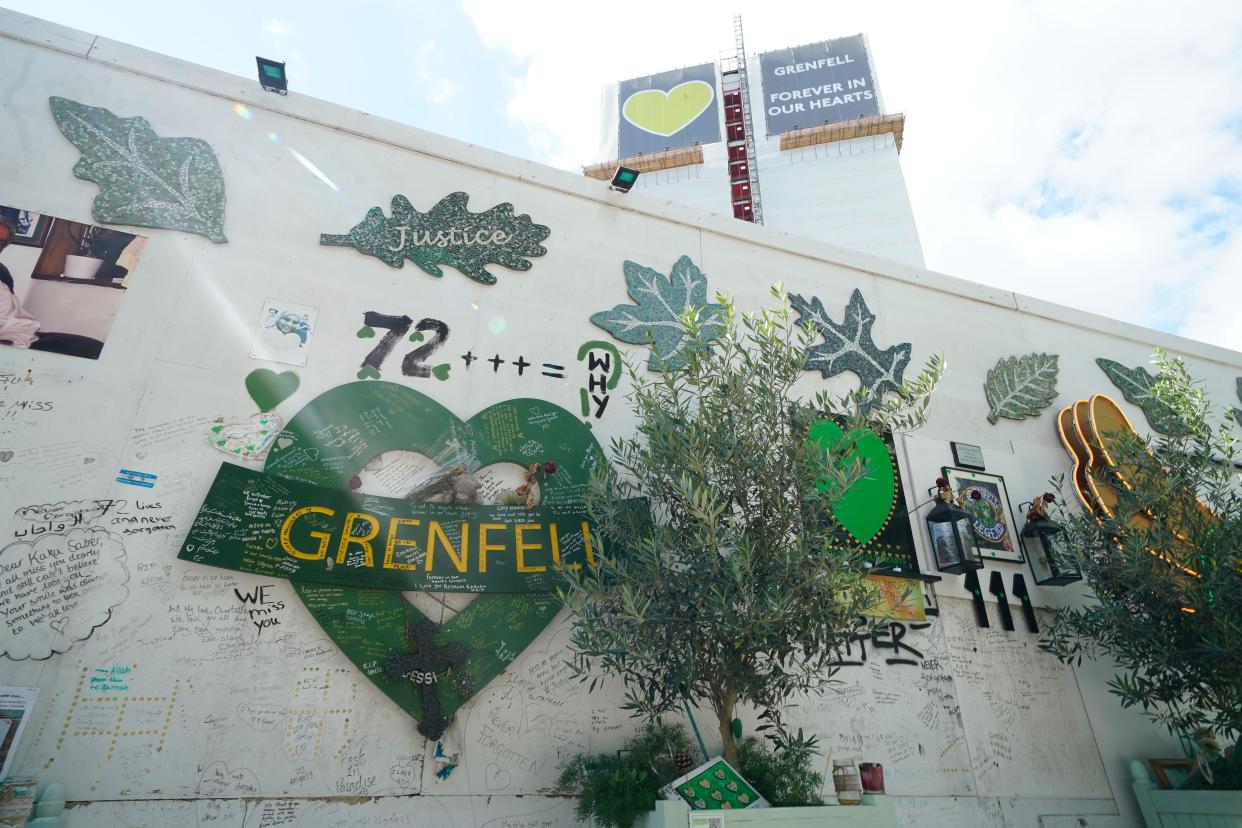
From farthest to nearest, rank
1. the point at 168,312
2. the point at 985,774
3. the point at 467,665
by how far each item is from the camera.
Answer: the point at 985,774 < the point at 168,312 < the point at 467,665

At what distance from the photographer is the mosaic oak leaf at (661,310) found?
6746 millimetres

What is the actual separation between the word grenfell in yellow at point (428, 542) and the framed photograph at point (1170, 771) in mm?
5866

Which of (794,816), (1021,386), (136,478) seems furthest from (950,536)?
(136,478)

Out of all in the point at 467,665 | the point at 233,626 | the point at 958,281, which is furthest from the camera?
the point at 958,281

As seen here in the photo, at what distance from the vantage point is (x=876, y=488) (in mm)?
6766

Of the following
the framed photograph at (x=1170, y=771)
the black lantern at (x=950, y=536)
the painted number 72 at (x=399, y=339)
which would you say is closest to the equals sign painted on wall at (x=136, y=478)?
the painted number 72 at (x=399, y=339)

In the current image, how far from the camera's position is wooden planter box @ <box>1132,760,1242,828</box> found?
537 centimetres

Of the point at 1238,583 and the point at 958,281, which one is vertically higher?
the point at 958,281

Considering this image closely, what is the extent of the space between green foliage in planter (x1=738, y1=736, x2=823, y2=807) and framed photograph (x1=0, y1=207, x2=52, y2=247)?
663 centimetres

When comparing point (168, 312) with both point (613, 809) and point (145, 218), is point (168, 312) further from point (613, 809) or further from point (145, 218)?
point (613, 809)

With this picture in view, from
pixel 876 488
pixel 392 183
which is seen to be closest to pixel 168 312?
pixel 392 183

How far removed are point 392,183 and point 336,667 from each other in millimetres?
4446

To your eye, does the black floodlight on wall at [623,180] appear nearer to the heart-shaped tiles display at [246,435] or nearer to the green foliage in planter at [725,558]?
the green foliage in planter at [725,558]

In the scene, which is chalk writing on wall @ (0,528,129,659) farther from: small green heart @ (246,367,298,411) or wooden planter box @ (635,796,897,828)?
wooden planter box @ (635,796,897,828)
